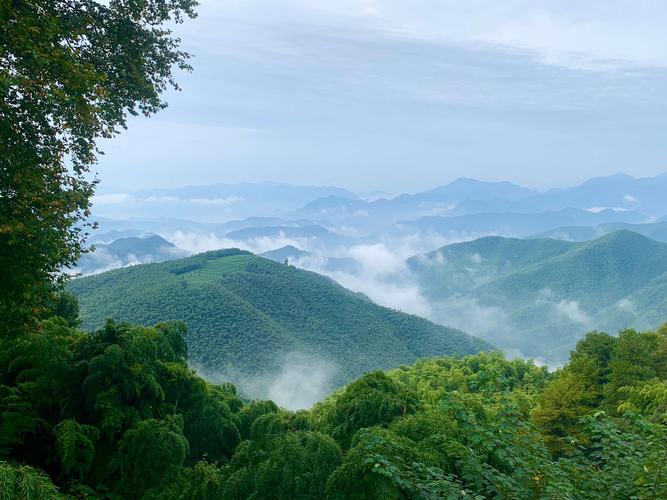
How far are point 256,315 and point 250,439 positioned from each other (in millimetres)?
94533

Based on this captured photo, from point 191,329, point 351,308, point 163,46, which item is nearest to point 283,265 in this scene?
point 351,308

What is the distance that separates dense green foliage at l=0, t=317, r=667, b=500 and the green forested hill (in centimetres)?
7161

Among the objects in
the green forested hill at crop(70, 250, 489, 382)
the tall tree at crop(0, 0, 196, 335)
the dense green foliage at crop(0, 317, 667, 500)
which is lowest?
the green forested hill at crop(70, 250, 489, 382)

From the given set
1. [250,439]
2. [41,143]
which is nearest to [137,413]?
→ [250,439]

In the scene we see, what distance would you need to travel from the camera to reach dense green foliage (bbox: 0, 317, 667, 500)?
558 cm

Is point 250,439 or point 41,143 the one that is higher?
point 41,143

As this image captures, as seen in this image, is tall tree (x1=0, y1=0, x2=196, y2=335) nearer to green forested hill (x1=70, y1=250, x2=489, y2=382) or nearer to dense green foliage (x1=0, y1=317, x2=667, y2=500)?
dense green foliage (x1=0, y1=317, x2=667, y2=500)

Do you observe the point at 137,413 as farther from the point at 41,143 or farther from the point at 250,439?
the point at 41,143

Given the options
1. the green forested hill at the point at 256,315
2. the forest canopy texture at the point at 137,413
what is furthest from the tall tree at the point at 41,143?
the green forested hill at the point at 256,315

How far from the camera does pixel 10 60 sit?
6902 mm

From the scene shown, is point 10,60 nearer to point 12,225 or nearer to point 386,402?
point 12,225

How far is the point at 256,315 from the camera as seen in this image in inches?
4003

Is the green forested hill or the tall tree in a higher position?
the tall tree

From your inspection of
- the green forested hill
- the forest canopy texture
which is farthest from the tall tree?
the green forested hill
